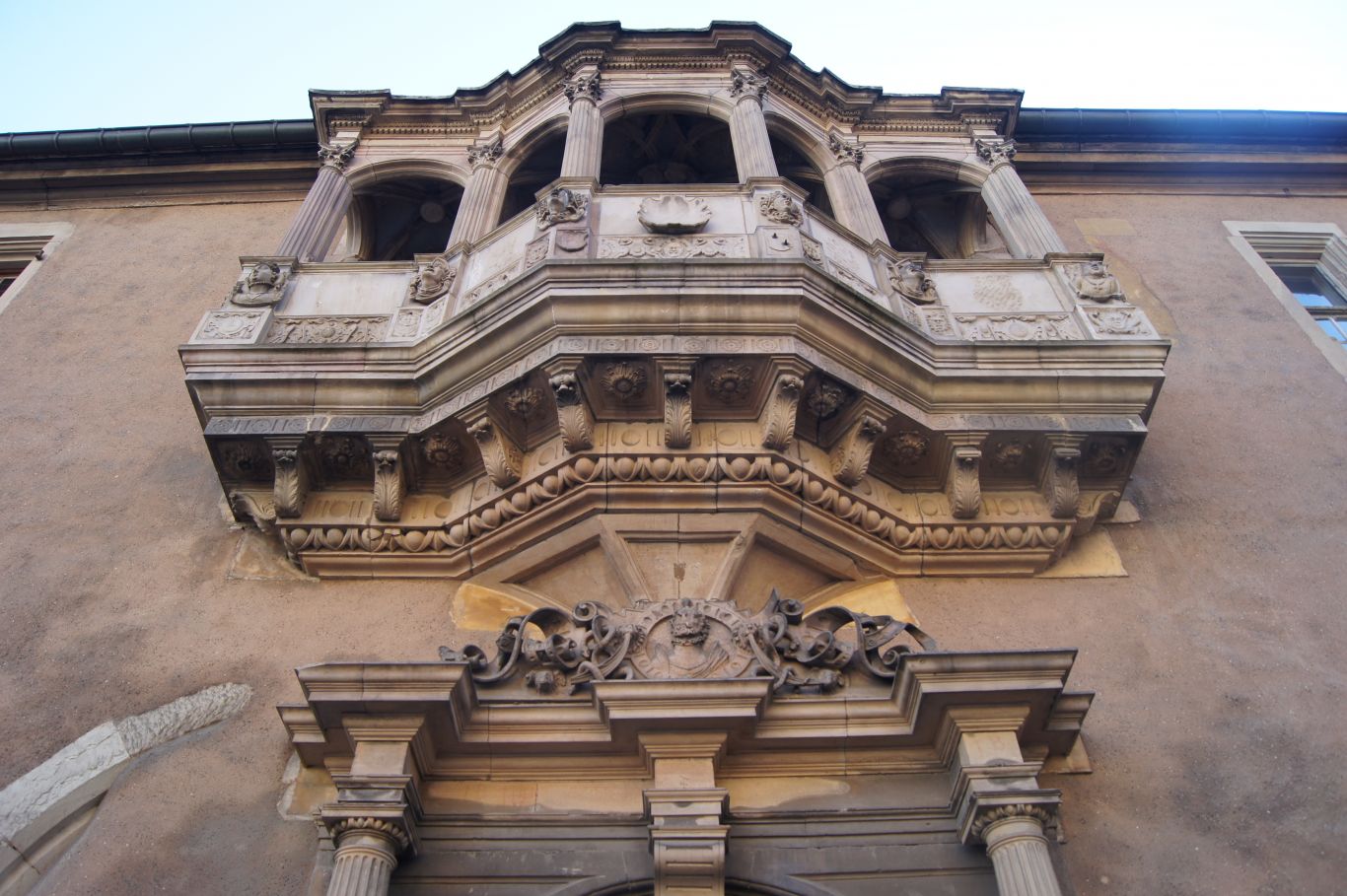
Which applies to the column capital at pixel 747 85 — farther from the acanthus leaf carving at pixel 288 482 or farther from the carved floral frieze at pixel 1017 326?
the acanthus leaf carving at pixel 288 482

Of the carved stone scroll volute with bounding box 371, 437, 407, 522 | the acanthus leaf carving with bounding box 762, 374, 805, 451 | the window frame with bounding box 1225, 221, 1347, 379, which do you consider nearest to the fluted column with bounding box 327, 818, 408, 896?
the carved stone scroll volute with bounding box 371, 437, 407, 522

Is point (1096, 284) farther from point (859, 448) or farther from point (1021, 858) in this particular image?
point (1021, 858)

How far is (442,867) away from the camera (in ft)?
17.5

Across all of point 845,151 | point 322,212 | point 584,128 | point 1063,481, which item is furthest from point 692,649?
point 845,151

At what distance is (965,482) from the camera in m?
7.10

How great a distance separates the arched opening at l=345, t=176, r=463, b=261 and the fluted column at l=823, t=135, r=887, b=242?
3507mm

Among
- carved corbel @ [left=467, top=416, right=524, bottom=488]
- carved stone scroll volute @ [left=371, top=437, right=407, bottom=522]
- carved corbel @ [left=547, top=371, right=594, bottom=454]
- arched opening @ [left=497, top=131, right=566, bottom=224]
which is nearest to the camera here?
carved corbel @ [left=547, top=371, right=594, bottom=454]

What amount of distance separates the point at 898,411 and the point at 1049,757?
87.7 inches

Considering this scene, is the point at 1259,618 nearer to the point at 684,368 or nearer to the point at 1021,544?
the point at 1021,544

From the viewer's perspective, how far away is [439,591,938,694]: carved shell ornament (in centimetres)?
577

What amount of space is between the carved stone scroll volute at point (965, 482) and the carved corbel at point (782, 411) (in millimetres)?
1126

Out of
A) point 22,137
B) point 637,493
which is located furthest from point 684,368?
point 22,137

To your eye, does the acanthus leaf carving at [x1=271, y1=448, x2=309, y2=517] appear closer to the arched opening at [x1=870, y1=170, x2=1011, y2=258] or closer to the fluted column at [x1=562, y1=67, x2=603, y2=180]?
the fluted column at [x1=562, y1=67, x2=603, y2=180]

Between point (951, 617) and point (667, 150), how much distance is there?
574 cm
